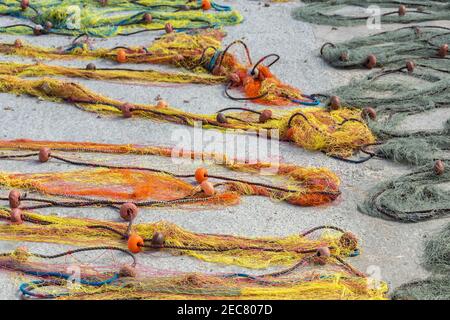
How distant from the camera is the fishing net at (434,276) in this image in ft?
11.3

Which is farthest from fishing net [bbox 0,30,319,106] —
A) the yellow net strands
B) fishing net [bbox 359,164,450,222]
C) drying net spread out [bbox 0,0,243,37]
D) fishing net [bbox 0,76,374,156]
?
fishing net [bbox 359,164,450,222]

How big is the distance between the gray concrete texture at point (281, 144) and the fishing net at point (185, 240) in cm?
7

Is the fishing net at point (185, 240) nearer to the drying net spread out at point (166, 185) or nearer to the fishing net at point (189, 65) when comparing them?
the drying net spread out at point (166, 185)

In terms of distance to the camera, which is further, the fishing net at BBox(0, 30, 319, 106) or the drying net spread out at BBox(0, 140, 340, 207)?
the fishing net at BBox(0, 30, 319, 106)

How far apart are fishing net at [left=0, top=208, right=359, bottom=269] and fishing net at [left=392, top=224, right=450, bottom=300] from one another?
0.39 m

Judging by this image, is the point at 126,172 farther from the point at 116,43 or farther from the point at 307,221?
the point at 116,43

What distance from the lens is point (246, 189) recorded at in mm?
4344

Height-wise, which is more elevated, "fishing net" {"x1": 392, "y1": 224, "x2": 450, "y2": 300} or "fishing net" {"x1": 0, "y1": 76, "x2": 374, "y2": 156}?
"fishing net" {"x1": 0, "y1": 76, "x2": 374, "y2": 156}

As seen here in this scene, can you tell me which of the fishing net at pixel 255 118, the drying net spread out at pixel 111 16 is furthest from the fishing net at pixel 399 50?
the drying net spread out at pixel 111 16

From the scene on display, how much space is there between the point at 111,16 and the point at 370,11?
269 centimetres

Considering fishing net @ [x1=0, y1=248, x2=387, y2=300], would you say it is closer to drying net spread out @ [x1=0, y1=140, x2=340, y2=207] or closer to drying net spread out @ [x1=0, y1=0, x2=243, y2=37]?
drying net spread out @ [x1=0, y1=140, x2=340, y2=207]

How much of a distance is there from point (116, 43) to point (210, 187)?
112 inches

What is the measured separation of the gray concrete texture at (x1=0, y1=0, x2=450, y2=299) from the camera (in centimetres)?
384

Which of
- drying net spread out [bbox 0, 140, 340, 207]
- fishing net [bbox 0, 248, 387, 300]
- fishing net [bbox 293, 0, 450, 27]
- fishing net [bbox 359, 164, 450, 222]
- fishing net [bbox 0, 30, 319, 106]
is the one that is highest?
fishing net [bbox 293, 0, 450, 27]
